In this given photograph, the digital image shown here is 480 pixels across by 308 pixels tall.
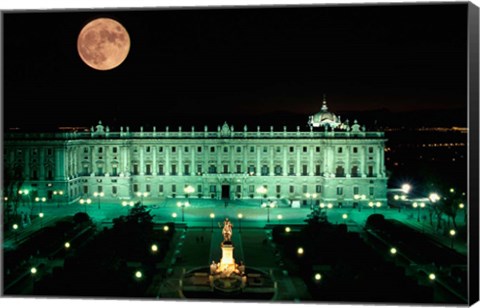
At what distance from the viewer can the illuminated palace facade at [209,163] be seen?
57.6 meters

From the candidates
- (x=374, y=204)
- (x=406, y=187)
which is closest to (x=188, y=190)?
(x=374, y=204)

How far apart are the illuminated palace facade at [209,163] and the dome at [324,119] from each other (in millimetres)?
4268

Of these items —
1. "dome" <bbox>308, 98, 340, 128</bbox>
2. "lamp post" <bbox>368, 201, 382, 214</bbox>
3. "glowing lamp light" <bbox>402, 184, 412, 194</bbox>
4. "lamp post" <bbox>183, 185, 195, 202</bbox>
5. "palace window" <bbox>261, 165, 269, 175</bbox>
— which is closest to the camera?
"glowing lamp light" <bbox>402, 184, 412, 194</bbox>

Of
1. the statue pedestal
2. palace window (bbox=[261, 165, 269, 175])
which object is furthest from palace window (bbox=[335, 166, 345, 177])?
the statue pedestal

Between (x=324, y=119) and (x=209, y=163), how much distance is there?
14.1m

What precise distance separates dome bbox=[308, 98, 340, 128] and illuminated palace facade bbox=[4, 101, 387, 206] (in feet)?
14.0

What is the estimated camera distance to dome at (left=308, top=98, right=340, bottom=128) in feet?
217

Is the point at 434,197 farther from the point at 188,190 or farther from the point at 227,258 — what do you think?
the point at 188,190

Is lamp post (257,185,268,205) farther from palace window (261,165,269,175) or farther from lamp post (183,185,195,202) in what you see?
lamp post (183,185,195,202)

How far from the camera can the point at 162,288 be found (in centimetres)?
2741

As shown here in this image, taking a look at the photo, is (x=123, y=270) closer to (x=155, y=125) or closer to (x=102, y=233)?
(x=102, y=233)

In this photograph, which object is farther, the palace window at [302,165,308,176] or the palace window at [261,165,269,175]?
the palace window at [261,165,269,175]

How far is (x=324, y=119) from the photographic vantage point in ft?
218

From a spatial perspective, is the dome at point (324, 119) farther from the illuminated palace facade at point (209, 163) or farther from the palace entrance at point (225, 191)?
the palace entrance at point (225, 191)
